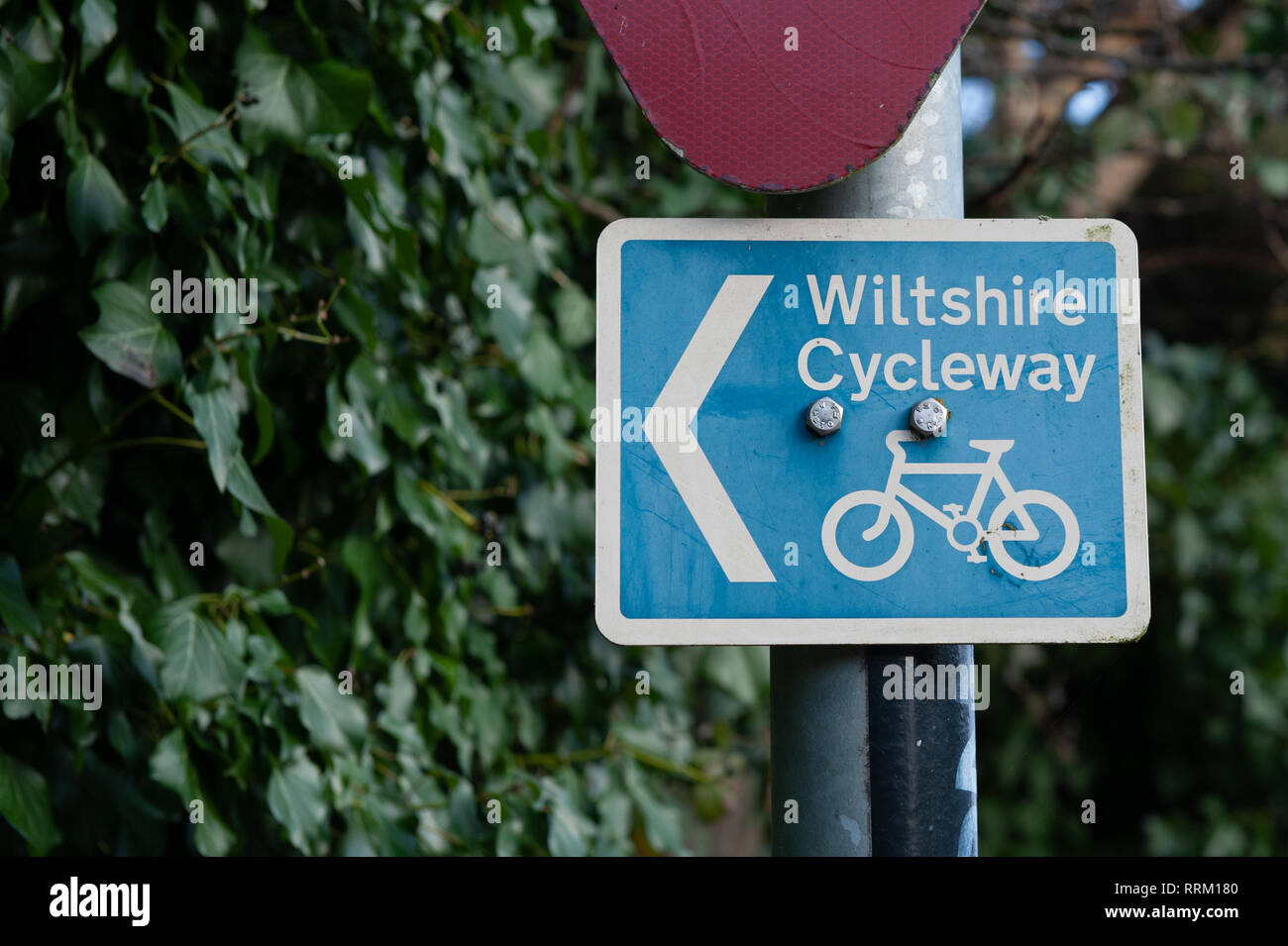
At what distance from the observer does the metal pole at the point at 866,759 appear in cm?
83

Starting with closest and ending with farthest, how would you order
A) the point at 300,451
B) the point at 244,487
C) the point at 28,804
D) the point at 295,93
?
the point at 28,804 < the point at 244,487 < the point at 295,93 < the point at 300,451

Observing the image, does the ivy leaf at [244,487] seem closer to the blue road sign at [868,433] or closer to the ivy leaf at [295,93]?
the ivy leaf at [295,93]

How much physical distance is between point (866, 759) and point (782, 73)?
1.62 feet

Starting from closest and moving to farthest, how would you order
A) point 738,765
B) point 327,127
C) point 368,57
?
1. point 327,127
2. point 368,57
3. point 738,765

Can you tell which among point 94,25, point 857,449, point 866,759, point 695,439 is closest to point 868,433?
point 857,449

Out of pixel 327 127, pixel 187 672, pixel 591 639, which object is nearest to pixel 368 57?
pixel 327 127

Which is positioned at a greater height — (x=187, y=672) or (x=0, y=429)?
(x=0, y=429)

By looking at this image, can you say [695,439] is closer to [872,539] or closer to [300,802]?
[872,539]

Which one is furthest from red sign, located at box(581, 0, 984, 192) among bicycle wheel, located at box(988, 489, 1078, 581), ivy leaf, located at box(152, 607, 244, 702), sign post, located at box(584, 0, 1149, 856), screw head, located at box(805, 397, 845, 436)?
ivy leaf, located at box(152, 607, 244, 702)

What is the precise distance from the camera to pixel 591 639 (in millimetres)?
2055

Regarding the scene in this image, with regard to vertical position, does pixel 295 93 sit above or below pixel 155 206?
above

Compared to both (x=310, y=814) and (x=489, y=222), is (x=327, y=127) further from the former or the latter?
(x=310, y=814)

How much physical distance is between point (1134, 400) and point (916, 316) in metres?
0.17

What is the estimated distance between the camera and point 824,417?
0.84 meters
